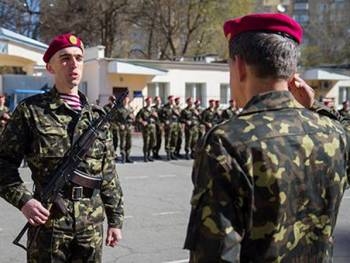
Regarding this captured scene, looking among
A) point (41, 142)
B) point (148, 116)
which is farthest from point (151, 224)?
point (148, 116)

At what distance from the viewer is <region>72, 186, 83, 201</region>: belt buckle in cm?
294

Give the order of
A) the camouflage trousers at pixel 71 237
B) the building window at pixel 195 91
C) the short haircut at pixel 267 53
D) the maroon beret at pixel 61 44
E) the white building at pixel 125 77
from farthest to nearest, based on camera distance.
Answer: the building window at pixel 195 91, the white building at pixel 125 77, the maroon beret at pixel 61 44, the camouflage trousers at pixel 71 237, the short haircut at pixel 267 53

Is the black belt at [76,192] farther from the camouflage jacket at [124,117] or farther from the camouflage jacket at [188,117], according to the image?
the camouflage jacket at [188,117]

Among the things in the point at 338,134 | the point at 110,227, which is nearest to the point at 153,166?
the point at 110,227

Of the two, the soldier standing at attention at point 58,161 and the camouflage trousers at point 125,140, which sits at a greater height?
the soldier standing at attention at point 58,161

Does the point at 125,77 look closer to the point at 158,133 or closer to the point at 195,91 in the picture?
the point at 195,91

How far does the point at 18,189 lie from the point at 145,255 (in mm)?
3058

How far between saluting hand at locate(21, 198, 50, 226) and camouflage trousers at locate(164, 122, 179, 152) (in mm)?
13298

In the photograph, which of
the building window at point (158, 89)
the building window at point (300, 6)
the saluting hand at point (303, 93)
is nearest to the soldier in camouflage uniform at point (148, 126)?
the building window at point (158, 89)

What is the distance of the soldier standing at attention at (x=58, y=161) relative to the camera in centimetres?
288

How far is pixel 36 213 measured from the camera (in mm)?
2779

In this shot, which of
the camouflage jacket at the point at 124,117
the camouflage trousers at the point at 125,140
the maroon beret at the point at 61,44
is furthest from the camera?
the camouflage jacket at the point at 124,117

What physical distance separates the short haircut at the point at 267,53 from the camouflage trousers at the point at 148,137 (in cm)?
1387

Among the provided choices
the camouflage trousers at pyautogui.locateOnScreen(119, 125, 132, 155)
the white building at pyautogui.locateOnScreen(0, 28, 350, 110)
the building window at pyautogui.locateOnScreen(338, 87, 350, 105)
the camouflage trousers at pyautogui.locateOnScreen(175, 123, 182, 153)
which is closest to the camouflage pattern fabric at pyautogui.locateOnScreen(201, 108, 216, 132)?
the camouflage trousers at pyautogui.locateOnScreen(175, 123, 182, 153)
